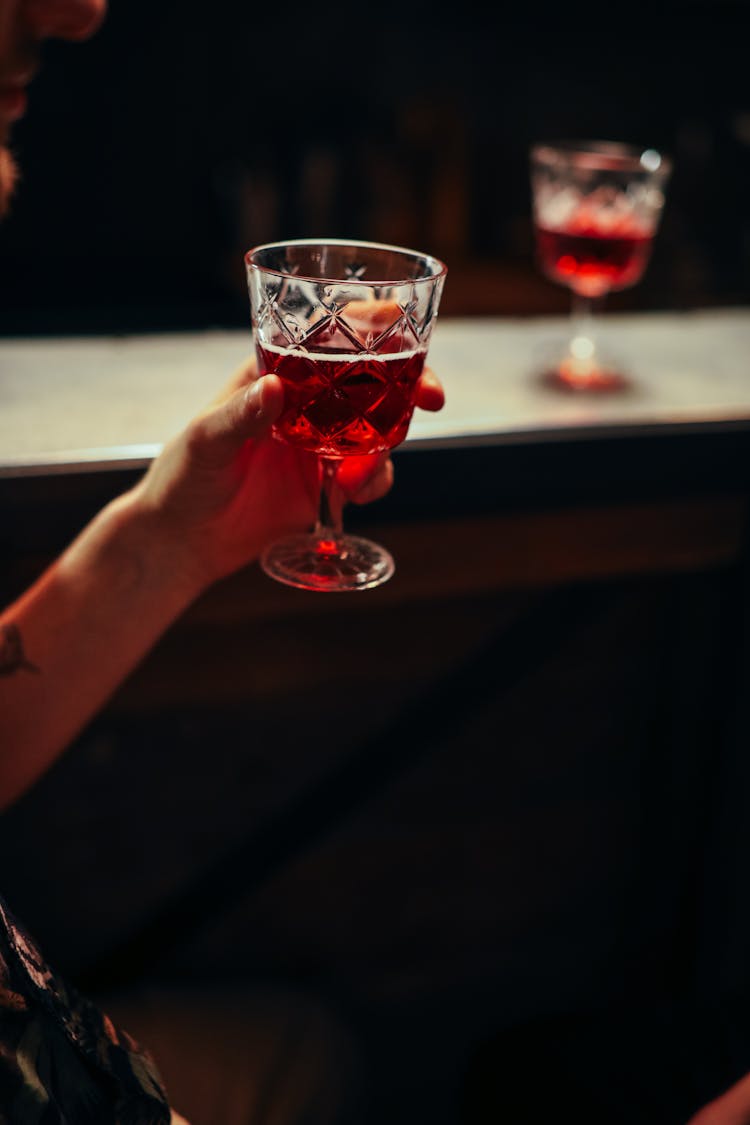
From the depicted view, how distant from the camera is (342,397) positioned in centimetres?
81

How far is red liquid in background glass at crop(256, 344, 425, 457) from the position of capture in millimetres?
805

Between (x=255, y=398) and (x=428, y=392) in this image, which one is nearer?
(x=255, y=398)

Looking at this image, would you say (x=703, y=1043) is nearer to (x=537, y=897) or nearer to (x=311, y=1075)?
(x=311, y=1075)

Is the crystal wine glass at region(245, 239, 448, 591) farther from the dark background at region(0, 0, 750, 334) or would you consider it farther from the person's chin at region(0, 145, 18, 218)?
the dark background at region(0, 0, 750, 334)

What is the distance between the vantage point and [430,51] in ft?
10.1

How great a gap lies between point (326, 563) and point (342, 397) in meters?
0.17

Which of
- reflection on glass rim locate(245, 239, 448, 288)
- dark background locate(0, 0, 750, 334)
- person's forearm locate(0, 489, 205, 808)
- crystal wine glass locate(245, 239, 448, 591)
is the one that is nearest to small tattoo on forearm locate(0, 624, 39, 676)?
person's forearm locate(0, 489, 205, 808)

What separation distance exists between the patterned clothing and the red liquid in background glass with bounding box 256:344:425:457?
399 mm

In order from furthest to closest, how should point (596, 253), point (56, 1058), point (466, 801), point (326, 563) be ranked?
point (466, 801) < point (596, 253) < point (326, 563) < point (56, 1058)

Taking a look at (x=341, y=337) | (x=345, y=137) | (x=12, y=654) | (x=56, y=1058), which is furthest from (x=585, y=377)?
(x=345, y=137)

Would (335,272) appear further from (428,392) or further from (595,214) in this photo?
(595,214)

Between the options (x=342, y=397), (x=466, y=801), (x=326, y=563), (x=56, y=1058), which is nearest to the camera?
(x=56, y=1058)

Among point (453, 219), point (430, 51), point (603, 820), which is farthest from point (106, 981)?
point (430, 51)

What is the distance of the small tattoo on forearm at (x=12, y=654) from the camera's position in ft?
3.17
